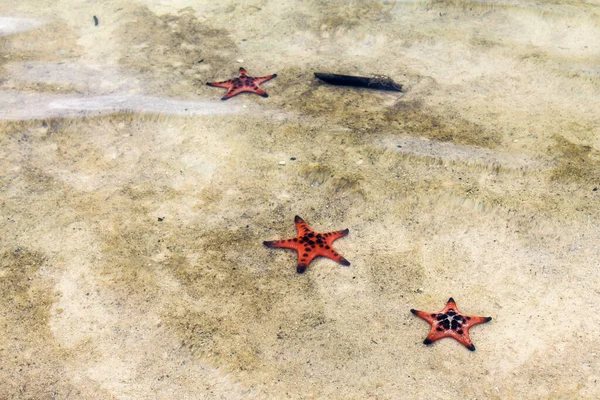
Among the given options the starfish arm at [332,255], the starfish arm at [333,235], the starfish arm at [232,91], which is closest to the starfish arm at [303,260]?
the starfish arm at [332,255]

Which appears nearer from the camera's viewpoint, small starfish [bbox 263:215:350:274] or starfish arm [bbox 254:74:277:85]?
small starfish [bbox 263:215:350:274]

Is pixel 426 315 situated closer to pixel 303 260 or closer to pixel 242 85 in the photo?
pixel 303 260

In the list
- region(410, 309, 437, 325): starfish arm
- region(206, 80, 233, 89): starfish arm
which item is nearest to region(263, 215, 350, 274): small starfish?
region(410, 309, 437, 325): starfish arm

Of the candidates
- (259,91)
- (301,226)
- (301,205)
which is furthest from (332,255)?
(259,91)

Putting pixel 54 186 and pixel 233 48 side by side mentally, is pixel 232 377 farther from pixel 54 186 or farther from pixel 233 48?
pixel 233 48

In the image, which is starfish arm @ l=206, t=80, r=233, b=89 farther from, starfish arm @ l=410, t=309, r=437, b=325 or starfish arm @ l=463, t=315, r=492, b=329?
starfish arm @ l=463, t=315, r=492, b=329

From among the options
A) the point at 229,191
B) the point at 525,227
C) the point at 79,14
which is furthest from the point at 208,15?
the point at 525,227

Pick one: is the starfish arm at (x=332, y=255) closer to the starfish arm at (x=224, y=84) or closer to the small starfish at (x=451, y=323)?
the small starfish at (x=451, y=323)
